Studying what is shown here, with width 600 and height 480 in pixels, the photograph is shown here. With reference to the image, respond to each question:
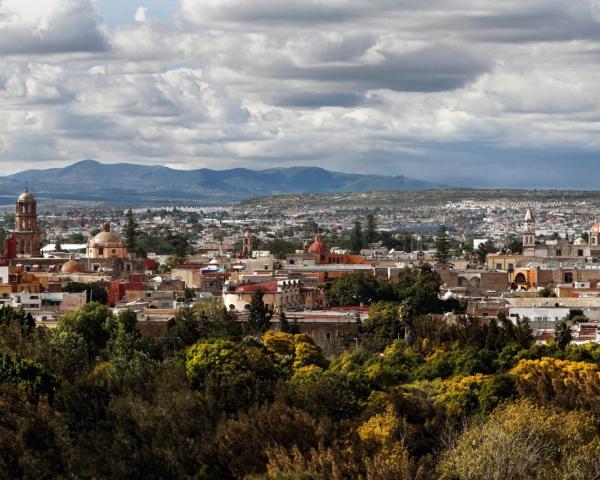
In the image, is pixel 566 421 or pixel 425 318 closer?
pixel 566 421

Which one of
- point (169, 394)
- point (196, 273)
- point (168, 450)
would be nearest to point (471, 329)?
point (169, 394)

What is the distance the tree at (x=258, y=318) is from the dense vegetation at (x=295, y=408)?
24.4 ft

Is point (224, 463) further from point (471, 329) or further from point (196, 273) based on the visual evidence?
point (196, 273)

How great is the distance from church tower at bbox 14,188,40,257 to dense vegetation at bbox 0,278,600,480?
60517 mm

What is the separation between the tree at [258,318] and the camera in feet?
218

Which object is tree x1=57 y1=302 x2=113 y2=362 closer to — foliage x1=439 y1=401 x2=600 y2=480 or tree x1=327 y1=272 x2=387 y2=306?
foliage x1=439 y1=401 x2=600 y2=480

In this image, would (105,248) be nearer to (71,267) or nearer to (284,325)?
(71,267)

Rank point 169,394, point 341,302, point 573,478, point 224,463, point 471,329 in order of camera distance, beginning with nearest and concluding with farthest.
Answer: point 573,478
point 224,463
point 169,394
point 471,329
point 341,302

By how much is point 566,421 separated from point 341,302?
4765cm

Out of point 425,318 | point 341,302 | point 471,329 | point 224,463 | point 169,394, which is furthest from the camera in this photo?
point 341,302

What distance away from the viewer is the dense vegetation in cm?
3634

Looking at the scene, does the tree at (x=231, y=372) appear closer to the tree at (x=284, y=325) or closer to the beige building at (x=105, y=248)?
the tree at (x=284, y=325)

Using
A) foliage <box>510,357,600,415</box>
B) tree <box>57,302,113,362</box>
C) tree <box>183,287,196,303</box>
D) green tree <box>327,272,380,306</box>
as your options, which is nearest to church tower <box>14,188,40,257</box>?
tree <box>183,287,196,303</box>

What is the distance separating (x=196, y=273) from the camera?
3971 inches
